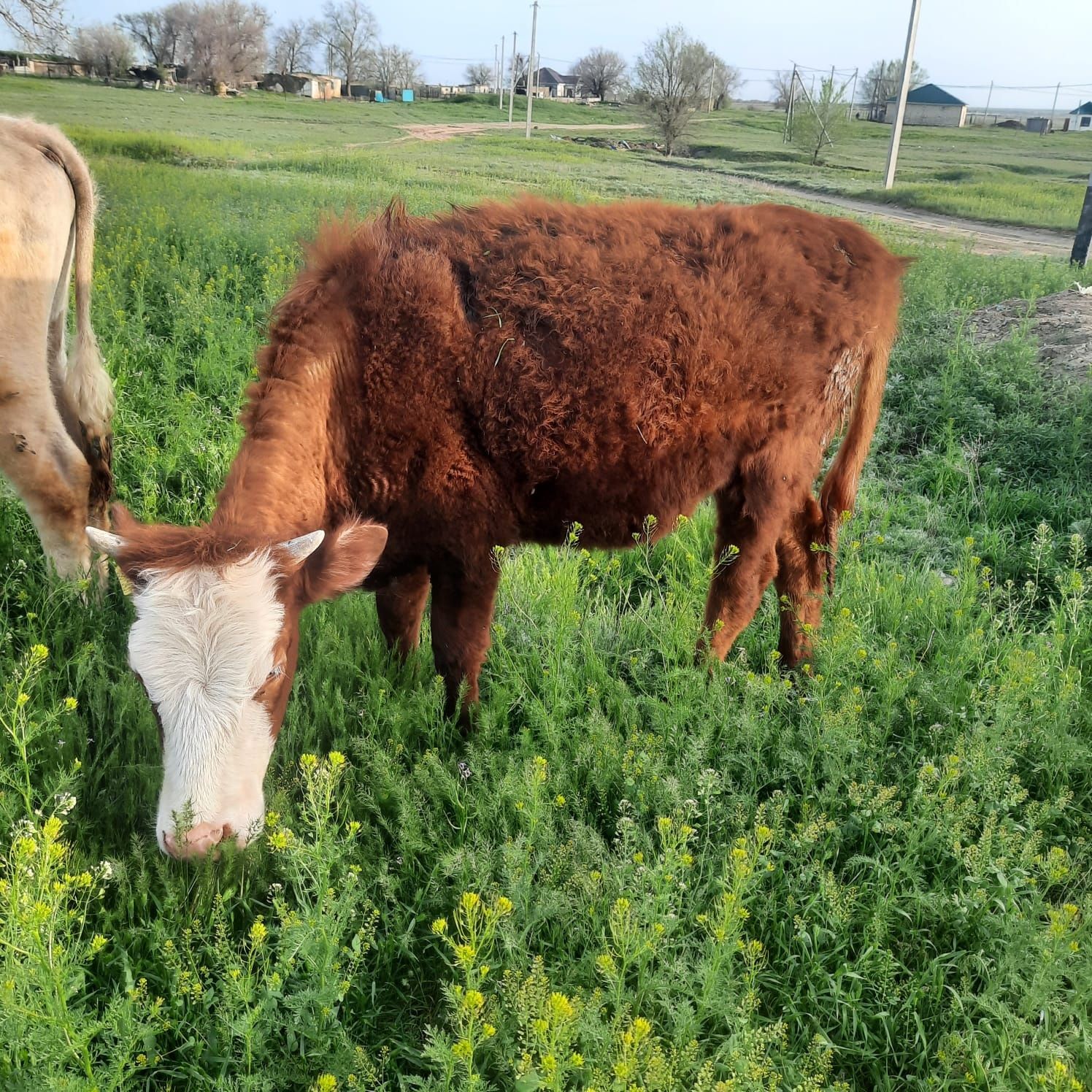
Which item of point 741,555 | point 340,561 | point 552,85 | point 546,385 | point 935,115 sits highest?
point 935,115

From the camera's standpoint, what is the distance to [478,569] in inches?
119

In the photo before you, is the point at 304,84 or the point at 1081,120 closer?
the point at 304,84

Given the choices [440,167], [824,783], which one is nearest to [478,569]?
[824,783]

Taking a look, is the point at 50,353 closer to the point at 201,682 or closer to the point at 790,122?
the point at 201,682

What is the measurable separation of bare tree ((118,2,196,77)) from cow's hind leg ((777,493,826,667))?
21.2ft

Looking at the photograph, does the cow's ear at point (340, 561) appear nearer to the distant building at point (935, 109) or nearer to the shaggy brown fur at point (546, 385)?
the shaggy brown fur at point (546, 385)

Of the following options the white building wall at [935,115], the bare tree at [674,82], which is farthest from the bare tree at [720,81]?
the white building wall at [935,115]

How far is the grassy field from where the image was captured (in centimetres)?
177

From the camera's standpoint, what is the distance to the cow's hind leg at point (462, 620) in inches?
120

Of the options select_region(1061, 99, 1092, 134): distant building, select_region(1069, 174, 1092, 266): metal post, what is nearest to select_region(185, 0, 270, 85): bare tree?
select_region(1069, 174, 1092, 266): metal post

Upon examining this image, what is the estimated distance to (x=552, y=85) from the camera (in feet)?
27.8

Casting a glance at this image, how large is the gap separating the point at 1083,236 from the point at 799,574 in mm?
7202

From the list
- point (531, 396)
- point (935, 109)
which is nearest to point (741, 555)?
point (531, 396)

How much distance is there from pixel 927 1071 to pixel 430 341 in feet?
8.62
